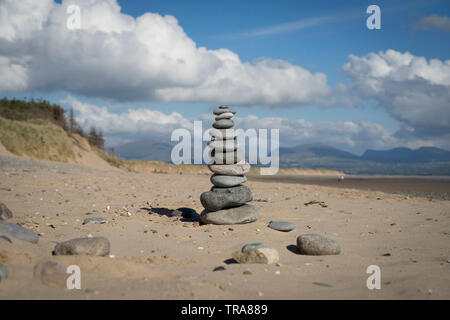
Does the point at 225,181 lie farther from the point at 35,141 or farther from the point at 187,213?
the point at 35,141

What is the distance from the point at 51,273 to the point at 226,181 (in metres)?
6.28

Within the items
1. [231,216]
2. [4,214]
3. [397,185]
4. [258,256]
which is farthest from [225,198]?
[397,185]

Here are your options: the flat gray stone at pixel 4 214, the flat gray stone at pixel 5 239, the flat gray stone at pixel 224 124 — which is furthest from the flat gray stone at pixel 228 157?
the flat gray stone at pixel 5 239

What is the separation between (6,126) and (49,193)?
19.3 m

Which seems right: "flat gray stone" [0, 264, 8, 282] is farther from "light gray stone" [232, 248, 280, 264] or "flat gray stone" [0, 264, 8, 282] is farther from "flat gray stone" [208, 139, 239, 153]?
"flat gray stone" [208, 139, 239, 153]

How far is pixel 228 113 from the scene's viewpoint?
10836 millimetres

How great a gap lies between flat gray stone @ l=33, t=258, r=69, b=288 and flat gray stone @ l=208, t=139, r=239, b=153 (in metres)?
6.41

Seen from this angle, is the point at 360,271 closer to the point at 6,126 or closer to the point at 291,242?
the point at 291,242

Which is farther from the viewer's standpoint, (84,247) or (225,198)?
(225,198)

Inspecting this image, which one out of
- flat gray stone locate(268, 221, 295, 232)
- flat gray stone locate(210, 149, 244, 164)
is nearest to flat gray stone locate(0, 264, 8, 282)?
flat gray stone locate(268, 221, 295, 232)

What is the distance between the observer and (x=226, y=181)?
34.4 ft

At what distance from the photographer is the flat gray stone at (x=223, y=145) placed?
10.6m
